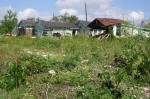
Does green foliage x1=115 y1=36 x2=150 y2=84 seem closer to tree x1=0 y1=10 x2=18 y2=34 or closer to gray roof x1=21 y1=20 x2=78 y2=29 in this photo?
gray roof x1=21 y1=20 x2=78 y2=29

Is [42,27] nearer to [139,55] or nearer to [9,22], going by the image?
[9,22]

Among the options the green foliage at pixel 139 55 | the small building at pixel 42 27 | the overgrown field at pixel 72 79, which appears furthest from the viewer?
the small building at pixel 42 27

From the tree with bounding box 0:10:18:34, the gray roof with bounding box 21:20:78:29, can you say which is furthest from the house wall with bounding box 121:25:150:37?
the tree with bounding box 0:10:18:34

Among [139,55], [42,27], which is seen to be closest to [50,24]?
[42,27]

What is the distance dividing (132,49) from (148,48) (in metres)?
0.29

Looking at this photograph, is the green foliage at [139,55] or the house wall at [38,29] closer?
the green foliage at [139,55]

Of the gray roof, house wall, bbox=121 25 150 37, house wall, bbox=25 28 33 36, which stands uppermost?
the gray roof

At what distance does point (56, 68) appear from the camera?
363 cm

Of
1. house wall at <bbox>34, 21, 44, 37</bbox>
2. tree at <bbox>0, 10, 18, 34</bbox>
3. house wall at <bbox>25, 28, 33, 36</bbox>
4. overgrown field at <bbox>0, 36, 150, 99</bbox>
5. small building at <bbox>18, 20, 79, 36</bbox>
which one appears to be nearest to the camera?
overgrown field at <bbox>0, 36, 150, 99</bbox>

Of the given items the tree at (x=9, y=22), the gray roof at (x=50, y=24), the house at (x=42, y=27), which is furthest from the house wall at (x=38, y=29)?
the tree at (x=9, y=22)

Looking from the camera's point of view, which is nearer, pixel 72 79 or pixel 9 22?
pixel 72 79

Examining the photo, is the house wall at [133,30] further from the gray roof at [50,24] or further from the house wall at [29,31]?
the house wall at [29,31]

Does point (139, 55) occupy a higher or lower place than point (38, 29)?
lower

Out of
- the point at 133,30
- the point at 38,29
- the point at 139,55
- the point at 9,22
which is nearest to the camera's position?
the point at 139,55
